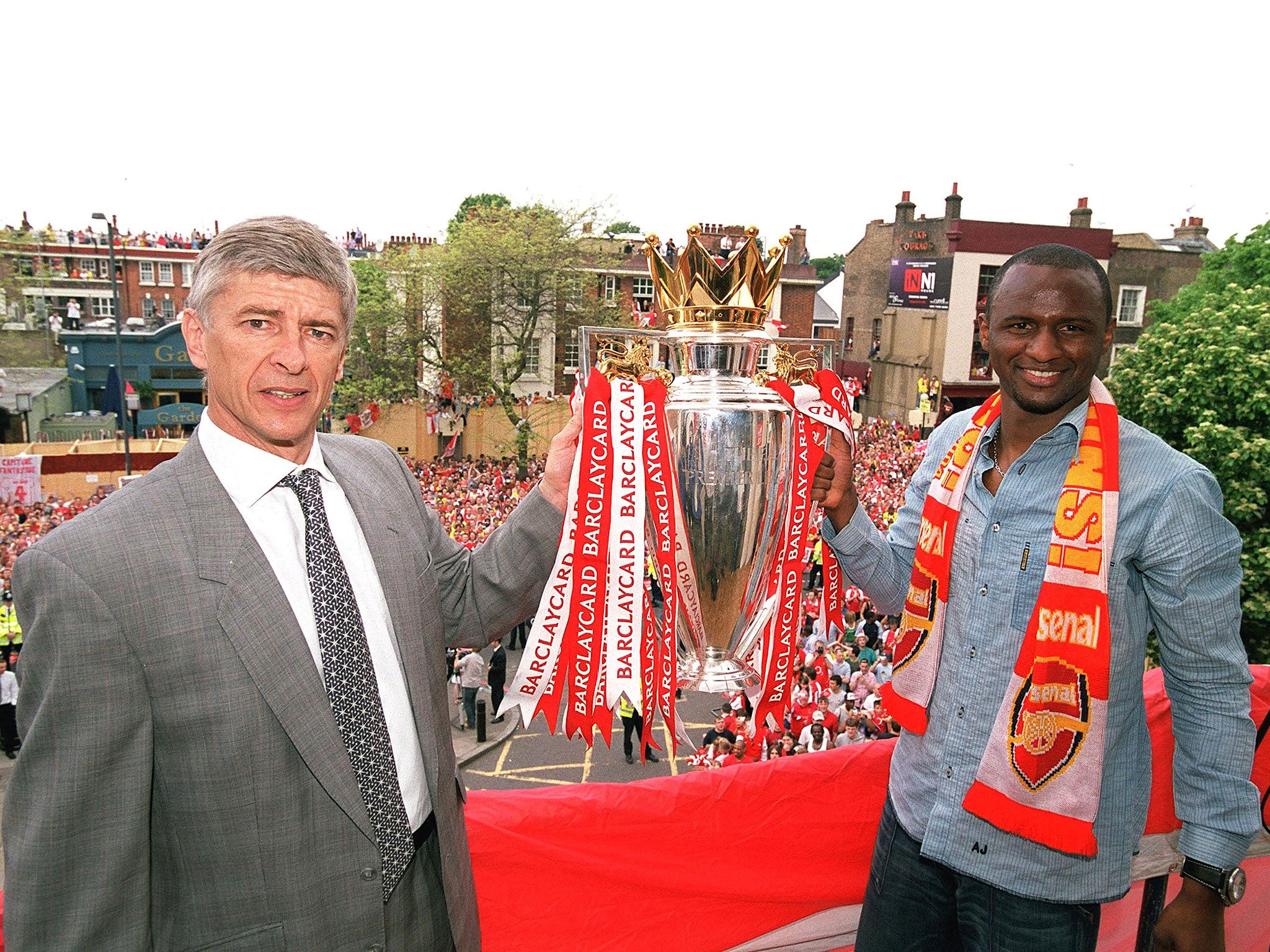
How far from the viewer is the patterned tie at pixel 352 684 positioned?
152cm

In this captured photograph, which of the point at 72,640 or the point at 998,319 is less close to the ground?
the point at 998,319

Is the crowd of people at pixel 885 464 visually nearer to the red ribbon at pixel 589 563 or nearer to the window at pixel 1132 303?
the red ribbon at pixel 589 563

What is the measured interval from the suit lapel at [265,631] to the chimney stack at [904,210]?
31.3 meters

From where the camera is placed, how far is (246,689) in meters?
1.39

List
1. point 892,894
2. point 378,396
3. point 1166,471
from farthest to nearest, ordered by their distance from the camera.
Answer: point 378,396, point 892,894, point 1166,471

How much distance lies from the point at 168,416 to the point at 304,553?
101 ft

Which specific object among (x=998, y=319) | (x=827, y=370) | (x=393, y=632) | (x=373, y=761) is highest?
(x=998, y=319)

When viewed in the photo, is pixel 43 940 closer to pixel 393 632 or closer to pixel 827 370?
pixel 393 632

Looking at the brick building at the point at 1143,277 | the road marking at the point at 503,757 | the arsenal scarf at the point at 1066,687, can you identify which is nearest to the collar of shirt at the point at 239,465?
the arsenal scarf at the point at 1066,687

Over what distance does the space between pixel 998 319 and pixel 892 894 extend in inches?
54.3

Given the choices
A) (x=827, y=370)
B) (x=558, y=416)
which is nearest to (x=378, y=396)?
(x=558, y=416)

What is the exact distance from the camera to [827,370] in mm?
2223

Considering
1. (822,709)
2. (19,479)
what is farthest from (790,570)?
(19,479)

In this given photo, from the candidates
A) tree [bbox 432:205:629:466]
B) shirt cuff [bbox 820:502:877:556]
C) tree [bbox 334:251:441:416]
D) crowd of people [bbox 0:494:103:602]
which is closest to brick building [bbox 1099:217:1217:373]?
tree [bbox 432:205:629:466]
